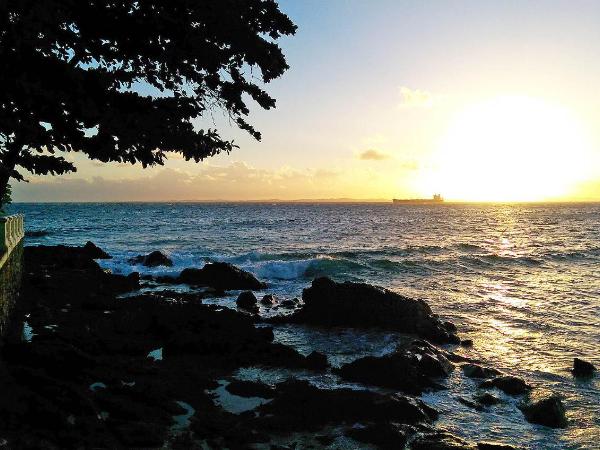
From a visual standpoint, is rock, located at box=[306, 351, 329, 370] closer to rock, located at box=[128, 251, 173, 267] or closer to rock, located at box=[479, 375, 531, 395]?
rock, located at box=[479, 375, 531, 395]

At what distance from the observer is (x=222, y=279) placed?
77.6 feet

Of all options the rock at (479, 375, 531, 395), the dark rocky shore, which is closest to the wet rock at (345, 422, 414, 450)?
the dark rocky shore

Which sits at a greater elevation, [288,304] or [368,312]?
[368,312]

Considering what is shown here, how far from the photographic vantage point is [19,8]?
5.11m

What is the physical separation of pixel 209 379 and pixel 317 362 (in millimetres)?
2691

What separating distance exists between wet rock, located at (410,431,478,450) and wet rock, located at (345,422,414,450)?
19cm

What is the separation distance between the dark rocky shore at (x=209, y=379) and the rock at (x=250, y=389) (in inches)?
1.0

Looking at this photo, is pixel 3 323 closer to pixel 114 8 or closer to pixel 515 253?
pixel 114 8

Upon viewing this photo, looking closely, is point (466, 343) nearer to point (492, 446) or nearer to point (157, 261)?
point (492, 446)

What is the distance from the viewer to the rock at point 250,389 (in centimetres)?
920

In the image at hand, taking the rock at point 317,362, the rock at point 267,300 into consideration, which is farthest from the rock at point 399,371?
the rock at point 267,300

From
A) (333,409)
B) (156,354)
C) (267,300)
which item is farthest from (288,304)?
(333,409)

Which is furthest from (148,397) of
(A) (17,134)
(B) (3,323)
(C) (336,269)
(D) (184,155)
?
(C) (336,269)

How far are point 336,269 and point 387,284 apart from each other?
530 centimetres
